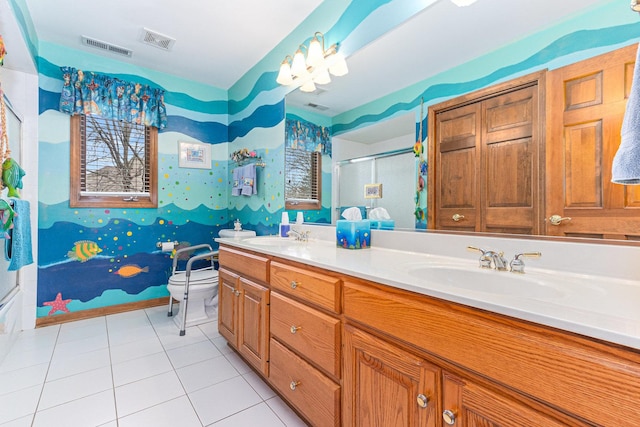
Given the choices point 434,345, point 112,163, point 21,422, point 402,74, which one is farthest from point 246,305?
point 112,163

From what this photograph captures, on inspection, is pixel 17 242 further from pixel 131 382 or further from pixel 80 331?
pixel 131 382

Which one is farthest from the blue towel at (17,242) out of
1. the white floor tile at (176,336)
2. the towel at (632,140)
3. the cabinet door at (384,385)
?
the towel at (632,140)

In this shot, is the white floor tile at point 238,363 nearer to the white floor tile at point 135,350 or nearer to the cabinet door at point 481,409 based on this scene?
the white floor tile at point 135,350

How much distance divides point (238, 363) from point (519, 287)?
1673 mm

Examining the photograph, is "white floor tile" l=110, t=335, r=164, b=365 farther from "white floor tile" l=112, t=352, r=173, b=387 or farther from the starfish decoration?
the starfish decoration

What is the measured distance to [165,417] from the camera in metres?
1.34

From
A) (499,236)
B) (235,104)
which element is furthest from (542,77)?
(235,104)

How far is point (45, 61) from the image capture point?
241 centimetres

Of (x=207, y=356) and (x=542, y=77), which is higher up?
(x=542, y=77)

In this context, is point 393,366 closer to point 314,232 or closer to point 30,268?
point 314,232

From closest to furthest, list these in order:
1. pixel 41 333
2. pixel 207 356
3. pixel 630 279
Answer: pixel 630 279
pixel 207 356
pixel 41 333

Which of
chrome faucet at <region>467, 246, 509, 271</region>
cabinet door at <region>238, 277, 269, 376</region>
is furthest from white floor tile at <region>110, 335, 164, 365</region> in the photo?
chrome faucet at <region>467, 246, 509, 271</region>

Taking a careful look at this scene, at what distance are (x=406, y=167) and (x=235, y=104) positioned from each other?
7.99ft

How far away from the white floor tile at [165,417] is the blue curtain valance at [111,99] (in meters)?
2.49
